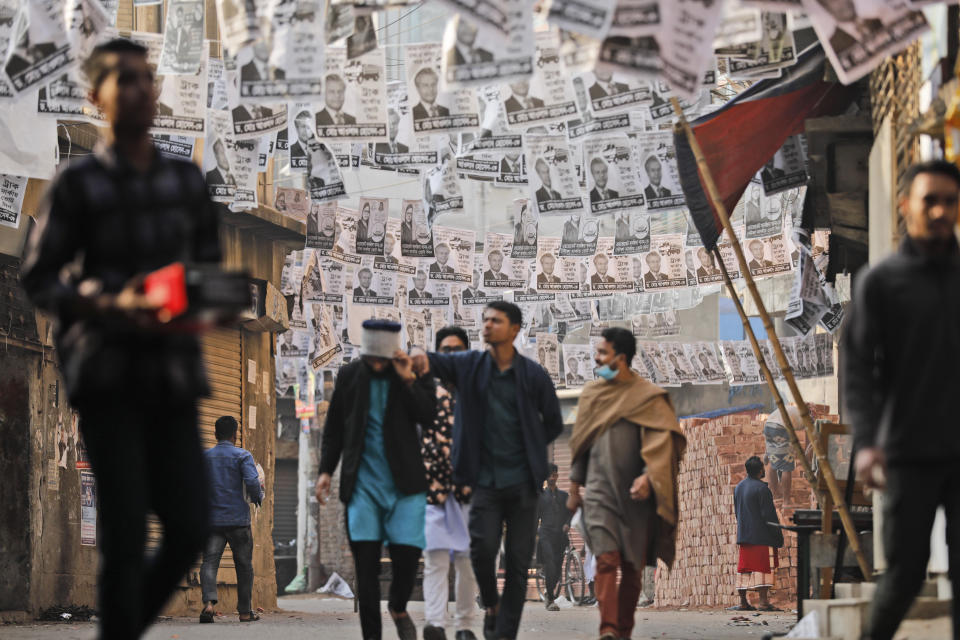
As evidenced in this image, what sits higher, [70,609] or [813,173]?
[813,173]

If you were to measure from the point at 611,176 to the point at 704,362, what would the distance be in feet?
33.4

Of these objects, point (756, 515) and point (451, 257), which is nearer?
point (756, 515)

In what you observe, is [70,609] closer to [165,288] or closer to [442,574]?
[442,574]

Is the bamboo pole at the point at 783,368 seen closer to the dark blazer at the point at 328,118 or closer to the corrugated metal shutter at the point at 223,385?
the dark blazer at the point at 328,118

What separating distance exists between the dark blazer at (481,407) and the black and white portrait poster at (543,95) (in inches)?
145

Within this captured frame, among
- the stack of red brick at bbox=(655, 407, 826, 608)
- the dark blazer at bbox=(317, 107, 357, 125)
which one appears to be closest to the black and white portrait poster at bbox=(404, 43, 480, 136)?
the dark blazer at bbox=(317, 107, 357, 125)

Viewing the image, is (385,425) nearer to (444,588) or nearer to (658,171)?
(444,588)

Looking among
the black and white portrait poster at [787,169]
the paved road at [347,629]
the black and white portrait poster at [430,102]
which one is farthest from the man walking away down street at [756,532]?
the black and white portrait poster at [430,102]

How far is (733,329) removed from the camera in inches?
1519

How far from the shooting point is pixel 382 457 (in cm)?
868

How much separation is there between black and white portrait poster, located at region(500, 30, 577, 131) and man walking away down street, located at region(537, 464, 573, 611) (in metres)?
9.43

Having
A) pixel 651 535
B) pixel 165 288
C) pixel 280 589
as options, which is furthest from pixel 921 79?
pixel 280 589

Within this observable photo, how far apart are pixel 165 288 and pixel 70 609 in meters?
11.5

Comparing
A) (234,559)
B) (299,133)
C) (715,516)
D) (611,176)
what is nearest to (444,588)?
(234,559)
